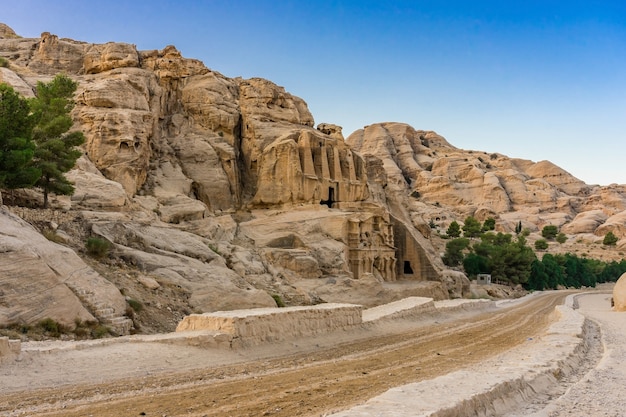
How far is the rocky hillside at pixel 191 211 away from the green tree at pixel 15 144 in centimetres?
131

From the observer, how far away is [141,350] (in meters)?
11.4

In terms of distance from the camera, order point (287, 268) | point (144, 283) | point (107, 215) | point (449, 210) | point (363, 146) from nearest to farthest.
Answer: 1. point (144, 283)
2. point (107, 215)
3. point (287, 268)
4. point (449, 210)
5. point (363, 146)

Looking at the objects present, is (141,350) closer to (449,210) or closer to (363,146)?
(449,210)

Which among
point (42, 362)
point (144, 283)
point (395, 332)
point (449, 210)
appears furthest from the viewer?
point (449, 210)

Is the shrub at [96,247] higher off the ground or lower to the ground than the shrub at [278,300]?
higher

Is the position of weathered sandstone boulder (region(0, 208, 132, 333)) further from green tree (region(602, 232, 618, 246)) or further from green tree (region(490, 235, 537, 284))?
green tree (region(602, 232, 618, 246))

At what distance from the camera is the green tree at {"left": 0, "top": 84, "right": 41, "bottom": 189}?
1875cm

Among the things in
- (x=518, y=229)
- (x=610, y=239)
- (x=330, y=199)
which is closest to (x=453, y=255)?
(x=330, y=199)

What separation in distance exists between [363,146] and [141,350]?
135426mm

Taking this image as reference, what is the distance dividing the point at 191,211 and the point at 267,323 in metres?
16.2

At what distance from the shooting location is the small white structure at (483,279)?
53.5m

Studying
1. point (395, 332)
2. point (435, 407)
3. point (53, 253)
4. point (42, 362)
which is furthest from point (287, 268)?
point (435, 407)

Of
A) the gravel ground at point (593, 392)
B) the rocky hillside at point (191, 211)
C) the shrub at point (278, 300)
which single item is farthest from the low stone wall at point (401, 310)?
the gravel ground at point (593, 392)

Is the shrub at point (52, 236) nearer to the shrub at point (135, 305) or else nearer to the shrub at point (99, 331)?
the shrub at point (135, 305)
